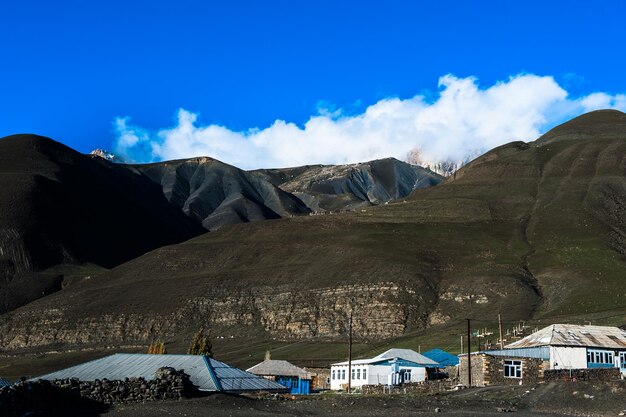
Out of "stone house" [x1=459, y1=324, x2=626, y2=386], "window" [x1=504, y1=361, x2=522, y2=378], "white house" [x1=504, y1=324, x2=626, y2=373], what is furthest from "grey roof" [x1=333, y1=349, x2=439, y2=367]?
"window" [x1=504, y1=361, x2=522, y2=378]

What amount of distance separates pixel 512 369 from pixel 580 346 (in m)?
7.19

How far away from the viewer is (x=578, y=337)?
66.8 metres

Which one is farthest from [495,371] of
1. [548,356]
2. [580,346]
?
[580,346]

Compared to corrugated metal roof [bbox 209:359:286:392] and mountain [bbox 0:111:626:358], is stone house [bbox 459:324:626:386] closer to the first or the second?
corrugated metal roof [bbox 209:359:286:392]

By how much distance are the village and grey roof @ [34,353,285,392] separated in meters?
0.06

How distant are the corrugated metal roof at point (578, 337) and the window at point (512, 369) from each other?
4.20m

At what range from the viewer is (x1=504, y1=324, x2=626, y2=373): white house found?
64750 millimetres

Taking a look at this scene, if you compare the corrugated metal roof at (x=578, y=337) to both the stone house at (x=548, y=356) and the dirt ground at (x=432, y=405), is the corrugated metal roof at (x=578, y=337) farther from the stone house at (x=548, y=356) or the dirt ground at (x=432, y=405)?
the dirt ground at (x=432, y=405)

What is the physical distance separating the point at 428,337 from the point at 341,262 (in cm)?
4249

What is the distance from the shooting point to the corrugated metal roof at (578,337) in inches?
2581

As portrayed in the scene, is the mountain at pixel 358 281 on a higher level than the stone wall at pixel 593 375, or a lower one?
higher

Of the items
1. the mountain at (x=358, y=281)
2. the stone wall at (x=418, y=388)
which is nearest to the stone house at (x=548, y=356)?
the stone wall at (x=418, y=388)

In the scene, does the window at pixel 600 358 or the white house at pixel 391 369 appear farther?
the white house at pixel 391 369

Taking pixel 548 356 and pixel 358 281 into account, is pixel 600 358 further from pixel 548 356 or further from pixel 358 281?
pixel 358 281
